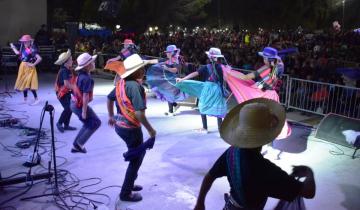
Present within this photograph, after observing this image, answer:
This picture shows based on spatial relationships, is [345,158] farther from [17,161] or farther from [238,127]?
[17,161]

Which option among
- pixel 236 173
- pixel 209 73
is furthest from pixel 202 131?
pixel 236 173

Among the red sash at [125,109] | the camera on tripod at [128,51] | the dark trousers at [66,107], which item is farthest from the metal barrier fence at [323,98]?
the red sash at [125,109]

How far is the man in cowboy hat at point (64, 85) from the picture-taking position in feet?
26.1

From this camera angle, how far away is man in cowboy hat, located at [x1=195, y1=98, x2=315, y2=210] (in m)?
2.71

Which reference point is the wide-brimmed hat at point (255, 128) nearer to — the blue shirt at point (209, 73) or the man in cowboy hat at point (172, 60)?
the blue shirt at point (209, 73)

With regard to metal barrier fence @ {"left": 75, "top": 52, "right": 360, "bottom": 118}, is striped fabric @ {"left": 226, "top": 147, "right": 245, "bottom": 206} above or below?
above

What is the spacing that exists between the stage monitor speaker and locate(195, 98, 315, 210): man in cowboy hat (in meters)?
5.54

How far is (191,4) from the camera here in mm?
35000

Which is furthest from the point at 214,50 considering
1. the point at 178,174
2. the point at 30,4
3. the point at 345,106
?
the point at 30,4

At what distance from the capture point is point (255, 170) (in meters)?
2.74

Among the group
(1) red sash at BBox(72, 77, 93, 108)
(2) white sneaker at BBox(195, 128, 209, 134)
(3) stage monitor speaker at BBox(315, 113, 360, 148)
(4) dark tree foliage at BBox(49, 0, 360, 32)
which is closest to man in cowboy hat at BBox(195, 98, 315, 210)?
(1) red sash at BBox(72, 77, 93, 108)

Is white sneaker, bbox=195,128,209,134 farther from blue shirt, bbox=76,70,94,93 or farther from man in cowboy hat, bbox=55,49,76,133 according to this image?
blue shirt, bbox=76,70,94,93

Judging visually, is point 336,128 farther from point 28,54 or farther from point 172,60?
point 28,54

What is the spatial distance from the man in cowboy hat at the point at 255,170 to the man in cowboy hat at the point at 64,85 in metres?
5.33
